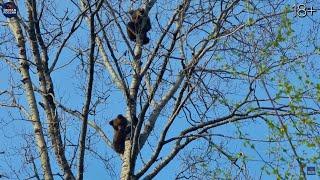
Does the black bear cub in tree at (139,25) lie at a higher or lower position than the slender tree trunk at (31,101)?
Answer: higher

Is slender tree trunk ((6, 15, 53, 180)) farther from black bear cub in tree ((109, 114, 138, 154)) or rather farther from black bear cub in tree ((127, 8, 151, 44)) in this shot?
black bear cub in tree ((127, 8, 151, 44))

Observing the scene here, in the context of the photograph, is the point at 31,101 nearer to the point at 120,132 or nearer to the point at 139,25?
the point at 120,132

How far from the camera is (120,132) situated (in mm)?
9297

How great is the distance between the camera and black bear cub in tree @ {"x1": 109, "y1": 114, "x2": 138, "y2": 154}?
9.27 m

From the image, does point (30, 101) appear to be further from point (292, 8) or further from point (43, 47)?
point (292, 8)

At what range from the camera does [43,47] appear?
905 cm

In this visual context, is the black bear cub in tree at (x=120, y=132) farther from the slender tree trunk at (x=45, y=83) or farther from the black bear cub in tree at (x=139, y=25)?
the black bear cub in tree at (x=139, y=25)

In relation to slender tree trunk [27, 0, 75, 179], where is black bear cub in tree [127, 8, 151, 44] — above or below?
above

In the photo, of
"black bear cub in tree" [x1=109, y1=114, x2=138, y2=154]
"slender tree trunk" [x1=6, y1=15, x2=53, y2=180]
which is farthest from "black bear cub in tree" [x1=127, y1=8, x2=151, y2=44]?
"slender tree trunk" [x1=6, y1=15, x2=53, y2=180]

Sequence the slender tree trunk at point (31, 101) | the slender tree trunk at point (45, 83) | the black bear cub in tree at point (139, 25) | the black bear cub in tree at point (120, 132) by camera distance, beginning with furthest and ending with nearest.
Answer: the black bear cub in tree at point (120, 132) < the black bear cub in tree at point (139, 25) < the slender tree trunk at point (45, 83) < the slender tree trunk at point (31, 101)

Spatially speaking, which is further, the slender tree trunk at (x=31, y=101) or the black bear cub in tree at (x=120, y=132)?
the black bear cub in tree at (x=120, y=132)

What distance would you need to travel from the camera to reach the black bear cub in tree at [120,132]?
9273 mm

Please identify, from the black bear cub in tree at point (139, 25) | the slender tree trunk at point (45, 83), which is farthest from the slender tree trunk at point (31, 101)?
the black bear cub in tree at point (139, 25)

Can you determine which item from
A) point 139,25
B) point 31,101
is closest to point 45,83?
point 31,101
